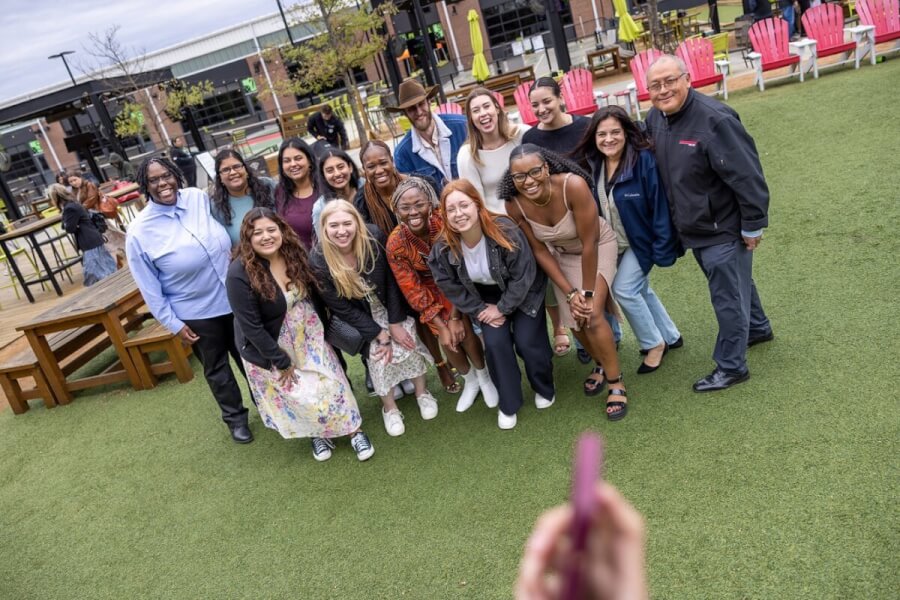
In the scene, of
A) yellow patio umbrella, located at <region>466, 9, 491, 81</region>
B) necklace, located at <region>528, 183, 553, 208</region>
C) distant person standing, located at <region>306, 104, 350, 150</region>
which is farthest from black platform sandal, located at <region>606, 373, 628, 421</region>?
yellow patio umbrella, located at <region>466, 9, 491, 81</region>

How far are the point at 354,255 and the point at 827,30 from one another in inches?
361

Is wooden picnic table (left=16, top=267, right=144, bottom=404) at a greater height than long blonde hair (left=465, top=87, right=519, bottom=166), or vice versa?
long blonde hair (left=465, top=87, right=519, bottom=166)

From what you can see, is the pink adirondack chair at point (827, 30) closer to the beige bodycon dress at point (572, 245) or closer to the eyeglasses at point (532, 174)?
the beige bodycon dress at point (572, 245)

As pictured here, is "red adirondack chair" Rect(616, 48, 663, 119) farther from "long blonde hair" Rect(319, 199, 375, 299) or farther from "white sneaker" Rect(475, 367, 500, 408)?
"long blonde hair" Rect(319, 199, 375, 299)

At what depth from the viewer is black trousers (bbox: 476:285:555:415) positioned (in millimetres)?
3682

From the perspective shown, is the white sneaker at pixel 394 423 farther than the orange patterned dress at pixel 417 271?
Yes

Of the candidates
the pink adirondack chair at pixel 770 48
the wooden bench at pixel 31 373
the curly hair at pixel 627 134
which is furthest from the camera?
the pink adirondack chair at pixel 770 48

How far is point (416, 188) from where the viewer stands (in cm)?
357

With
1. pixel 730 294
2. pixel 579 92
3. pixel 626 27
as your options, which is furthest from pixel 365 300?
pixel 626 27

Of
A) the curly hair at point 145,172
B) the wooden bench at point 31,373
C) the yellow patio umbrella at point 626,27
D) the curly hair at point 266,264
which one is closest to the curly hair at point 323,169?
the curly hair at point 266,264

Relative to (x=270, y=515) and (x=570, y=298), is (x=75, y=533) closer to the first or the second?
(x=270, y=515)

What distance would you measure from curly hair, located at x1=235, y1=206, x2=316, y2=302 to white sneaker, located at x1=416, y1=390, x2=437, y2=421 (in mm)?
1025

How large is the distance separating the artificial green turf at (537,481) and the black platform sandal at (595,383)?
9 cm

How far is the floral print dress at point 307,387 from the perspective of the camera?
3.79 metres
